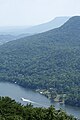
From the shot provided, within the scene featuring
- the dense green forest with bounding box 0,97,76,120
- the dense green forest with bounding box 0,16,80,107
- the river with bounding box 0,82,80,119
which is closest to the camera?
the dense green forest with bounding box 0,97,76,120

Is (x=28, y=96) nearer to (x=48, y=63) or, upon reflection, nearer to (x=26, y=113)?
(x=48, y=63)

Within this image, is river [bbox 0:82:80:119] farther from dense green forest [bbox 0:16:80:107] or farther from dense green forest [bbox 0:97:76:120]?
dense green forest [bbox 0:97:76:120]

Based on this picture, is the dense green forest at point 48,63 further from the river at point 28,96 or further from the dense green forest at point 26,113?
the dense green forest at point 26,113

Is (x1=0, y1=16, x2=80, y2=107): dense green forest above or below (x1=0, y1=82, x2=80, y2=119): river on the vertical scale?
above

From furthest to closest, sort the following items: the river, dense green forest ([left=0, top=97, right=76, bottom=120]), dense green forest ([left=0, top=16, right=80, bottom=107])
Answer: dense green forest ([left=0, top=16, right=80, bottom=107])
the river
dense green forest ([left=0, top=97, right=76, bottom=120])

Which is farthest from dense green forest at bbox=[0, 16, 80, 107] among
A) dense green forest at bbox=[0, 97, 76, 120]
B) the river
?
dense green forest at bbox=[0, 97, 76, 120]

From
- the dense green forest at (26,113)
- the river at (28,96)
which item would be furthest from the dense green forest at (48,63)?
the dense green forest at (26,113)
